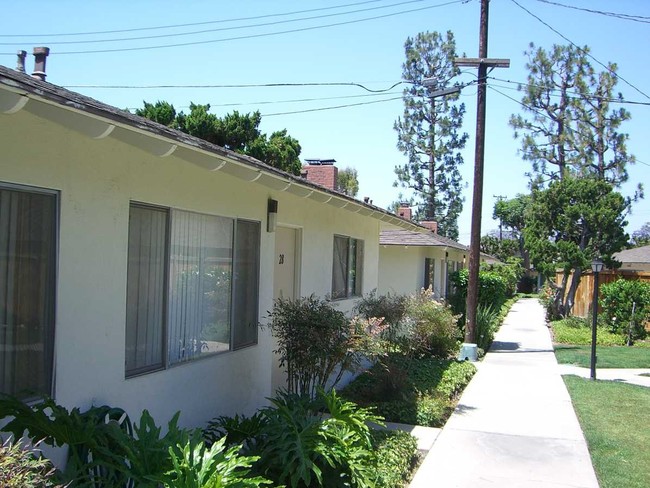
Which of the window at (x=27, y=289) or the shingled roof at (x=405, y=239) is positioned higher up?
the shingled roof at (x=405, y=239)

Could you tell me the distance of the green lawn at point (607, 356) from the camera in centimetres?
Answer: 1403

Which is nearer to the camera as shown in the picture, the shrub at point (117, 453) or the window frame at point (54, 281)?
the shrub at point (117, 453)

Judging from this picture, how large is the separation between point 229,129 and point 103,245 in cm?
Result: 1981

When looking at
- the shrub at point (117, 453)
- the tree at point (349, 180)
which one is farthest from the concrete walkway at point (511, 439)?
the tree at point (349, 180)

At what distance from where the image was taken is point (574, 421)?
8680 millimetres

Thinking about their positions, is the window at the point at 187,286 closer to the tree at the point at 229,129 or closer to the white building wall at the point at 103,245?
the white building wall at the point at 103,245

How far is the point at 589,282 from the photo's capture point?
2369cm

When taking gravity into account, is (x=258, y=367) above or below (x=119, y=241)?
below

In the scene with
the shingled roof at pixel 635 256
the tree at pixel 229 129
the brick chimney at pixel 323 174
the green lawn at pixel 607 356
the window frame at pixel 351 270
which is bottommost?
→ the green lawn at pixel 607 356

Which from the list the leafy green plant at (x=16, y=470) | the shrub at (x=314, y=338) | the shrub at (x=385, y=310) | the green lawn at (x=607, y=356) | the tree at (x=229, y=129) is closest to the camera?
the leafy green plant at (x=16, y=470)

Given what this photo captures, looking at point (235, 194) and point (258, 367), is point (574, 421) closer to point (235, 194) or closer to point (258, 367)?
point (258, 367)

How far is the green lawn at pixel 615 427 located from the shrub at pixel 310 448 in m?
2.63

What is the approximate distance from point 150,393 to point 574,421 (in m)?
6.26

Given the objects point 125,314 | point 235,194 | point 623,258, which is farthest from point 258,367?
point 623,258
